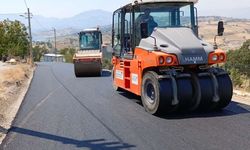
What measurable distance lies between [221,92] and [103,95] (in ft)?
16.1

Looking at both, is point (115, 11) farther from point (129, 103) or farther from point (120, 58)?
point (129, 103)

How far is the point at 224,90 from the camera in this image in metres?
9.74

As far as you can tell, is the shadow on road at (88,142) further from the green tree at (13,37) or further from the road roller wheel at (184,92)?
the green tree at (13,37)

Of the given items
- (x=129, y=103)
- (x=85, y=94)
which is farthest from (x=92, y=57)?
(x=129, y=103)

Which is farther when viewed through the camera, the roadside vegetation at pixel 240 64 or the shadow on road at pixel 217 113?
the roadside vegetation at pixel 240 64

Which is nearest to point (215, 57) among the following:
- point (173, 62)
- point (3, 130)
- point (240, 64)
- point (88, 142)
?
point (173, 62)

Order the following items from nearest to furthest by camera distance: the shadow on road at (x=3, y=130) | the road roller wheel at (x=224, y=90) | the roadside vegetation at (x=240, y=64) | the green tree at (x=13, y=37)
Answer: the shadow on road at (x=3, y=130) < the road roller wheel at (x=224, y=90) < the roadside vegetation at (x=240, y=64) < the green tree at (x=13, y=37)

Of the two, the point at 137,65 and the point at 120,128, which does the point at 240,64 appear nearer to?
the point at 137,65

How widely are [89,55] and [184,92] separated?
13398 mm

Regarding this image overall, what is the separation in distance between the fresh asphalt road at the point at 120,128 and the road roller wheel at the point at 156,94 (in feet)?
0.76

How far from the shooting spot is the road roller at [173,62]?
9375 mm

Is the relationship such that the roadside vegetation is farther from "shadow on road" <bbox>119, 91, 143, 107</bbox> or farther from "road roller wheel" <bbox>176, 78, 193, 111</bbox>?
"road roller wheel" <bbox>176, 78, 193, 111</bbox>

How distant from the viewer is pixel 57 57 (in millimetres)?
89875

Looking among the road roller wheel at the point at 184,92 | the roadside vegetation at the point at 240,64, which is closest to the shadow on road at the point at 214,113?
the road roller wheel at the point at 184,92
